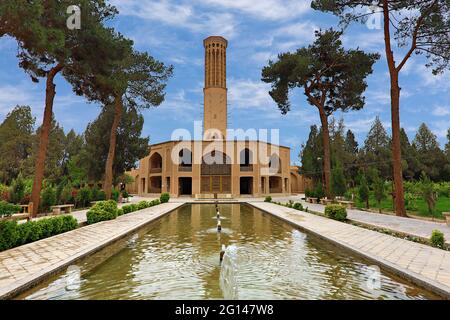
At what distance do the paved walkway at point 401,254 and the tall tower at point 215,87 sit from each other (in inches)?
1238

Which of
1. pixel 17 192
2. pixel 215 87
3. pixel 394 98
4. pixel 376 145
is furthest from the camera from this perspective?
pixel 376 145

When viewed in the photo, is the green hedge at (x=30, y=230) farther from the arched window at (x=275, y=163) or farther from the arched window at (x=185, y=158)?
the arched window at (x=275, y=163)

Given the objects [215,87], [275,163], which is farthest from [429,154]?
[215,87]

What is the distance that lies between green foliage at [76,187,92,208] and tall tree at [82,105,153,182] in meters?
6.43

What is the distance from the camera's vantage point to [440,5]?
14.1 m

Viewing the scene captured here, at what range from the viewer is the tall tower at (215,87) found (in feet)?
129

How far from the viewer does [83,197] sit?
1991cm

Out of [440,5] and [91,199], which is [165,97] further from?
[440,5]

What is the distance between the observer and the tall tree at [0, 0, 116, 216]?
368 inches

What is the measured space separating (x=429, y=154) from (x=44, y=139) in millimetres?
46277

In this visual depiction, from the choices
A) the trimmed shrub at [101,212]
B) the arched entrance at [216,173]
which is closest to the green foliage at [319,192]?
the arched entrance at [216,173]

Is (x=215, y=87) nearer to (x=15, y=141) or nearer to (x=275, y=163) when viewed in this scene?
(x=275, y=163)

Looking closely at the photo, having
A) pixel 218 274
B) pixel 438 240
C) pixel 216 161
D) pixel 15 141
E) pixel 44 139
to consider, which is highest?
pixel 15 141

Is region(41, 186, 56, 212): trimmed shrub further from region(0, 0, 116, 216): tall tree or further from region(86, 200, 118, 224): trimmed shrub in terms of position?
region(86, 200, 118, 224): trimmed shrub
